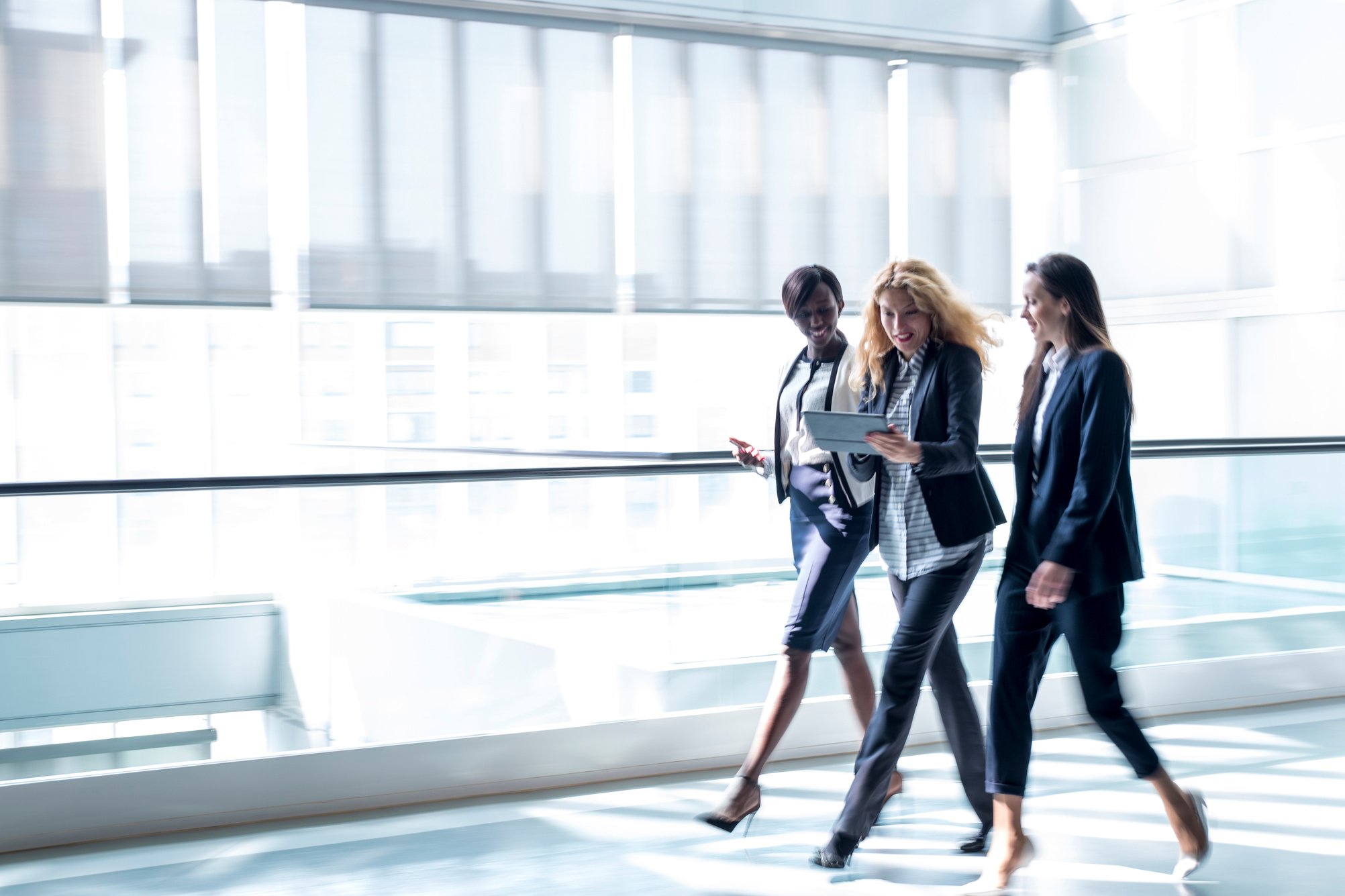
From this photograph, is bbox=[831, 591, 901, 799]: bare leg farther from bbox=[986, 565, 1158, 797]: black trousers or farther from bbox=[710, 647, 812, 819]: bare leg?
bbox=[986, 565, 1158, 797]: black trousers

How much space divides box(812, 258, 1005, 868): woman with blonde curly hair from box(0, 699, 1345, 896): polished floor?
0.28 metres

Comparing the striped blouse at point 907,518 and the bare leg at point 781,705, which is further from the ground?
→ the striped blouse at point 907,518

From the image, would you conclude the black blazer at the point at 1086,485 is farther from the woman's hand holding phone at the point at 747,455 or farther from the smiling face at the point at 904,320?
the woman's hand holding phone at the point at 747,455

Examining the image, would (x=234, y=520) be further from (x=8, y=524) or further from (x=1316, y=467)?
(x=1316, y=467)

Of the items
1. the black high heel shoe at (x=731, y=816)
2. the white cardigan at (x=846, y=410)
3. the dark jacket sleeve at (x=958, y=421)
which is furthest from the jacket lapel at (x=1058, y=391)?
the black high heel shoe at (x=731, y=816)

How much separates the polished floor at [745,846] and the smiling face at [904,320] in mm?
1135

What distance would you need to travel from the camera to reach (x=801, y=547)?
2875 millimetres

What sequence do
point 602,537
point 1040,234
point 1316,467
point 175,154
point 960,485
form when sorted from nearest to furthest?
point 960,485 < point 602,537 < point 1316,467 < point 175,154 < point 1040,234

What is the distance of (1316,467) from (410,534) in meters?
3.43

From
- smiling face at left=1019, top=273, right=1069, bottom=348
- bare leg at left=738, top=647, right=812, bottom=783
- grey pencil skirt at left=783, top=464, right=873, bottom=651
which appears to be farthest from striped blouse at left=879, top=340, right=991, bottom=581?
bare leg at left=738, top=647, right=812, bottom=783

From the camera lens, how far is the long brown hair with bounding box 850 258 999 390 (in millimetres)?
2574

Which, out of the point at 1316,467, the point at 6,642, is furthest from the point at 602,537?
the point at 1316,467

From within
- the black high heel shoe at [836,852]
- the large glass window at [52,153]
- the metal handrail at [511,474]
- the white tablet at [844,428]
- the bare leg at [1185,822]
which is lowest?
the black high heel shoe at [836,852]

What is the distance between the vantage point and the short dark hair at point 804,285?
277cm
